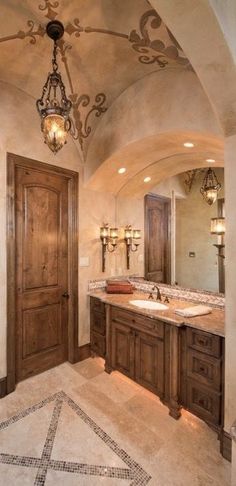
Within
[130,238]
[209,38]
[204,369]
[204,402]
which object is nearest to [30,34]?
[209,38]

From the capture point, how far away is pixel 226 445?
5.77 ft

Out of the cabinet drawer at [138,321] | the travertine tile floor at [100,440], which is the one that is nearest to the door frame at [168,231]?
the cabinet drawer at [138,321]

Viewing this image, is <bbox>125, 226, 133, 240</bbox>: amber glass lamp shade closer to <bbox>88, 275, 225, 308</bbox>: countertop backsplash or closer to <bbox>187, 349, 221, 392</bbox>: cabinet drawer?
<bbox>88, 275, 225, 308</bbox>: countertop backsplash

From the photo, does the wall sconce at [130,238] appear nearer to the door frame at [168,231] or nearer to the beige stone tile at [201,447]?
the door frame at [168,231]

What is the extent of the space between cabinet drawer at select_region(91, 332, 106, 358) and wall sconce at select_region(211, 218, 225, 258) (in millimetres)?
1794

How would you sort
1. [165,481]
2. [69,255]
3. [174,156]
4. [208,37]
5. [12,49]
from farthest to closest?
1. [69,255]
2. [174,156]
3. [12,49]
4. [165,481]
5. [208,37]

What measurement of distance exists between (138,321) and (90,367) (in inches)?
42.7

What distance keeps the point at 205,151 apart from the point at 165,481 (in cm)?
276

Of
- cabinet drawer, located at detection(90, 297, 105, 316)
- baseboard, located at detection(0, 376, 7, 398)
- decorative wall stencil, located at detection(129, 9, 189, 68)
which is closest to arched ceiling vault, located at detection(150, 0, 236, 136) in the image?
decorative wall stencil, located at detection(129, 9, 189, 68)

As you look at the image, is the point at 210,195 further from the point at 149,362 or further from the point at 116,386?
the point at 116,386

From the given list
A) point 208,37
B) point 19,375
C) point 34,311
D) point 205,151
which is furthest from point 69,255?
point 208,37

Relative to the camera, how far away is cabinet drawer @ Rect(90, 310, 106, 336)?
303 centimetres

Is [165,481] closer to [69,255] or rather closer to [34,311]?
[34,311]

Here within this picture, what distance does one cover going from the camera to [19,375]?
265 cm
